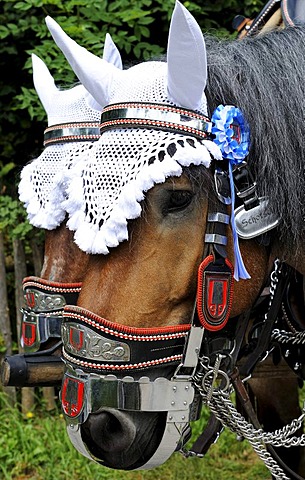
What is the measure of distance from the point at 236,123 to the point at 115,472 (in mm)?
2513

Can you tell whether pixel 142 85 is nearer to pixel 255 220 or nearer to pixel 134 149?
pixel 134 149

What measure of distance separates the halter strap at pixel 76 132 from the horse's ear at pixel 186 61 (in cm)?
93

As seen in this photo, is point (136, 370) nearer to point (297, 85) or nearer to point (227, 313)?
point (227, 313)

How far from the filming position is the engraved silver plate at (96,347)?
1655mm

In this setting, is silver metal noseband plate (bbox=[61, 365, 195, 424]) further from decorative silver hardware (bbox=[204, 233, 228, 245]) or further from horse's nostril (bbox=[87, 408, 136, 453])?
decorative silver hardware (bbox=[204, 233, 228, 245])

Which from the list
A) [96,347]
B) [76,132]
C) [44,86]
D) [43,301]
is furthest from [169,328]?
[44,86]

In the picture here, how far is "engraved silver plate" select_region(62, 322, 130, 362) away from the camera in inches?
65.2

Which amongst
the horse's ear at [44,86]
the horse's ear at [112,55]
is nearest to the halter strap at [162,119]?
the horse's ear at [112,55]

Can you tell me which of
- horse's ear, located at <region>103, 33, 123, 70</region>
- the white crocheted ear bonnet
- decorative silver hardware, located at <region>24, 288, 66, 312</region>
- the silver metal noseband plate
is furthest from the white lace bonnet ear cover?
decorative silver hardware, located at <region>24, 288, 66, 312</region>

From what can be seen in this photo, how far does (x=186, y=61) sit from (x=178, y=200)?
0.31 meters

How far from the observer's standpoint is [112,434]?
5.63 feet

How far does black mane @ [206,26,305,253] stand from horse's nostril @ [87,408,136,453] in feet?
1.90

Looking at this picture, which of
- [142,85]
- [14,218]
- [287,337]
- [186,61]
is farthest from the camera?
[14,218]

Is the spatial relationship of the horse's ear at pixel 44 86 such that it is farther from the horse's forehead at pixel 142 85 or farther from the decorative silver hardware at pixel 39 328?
the horse's forehead at pixel 142 85
